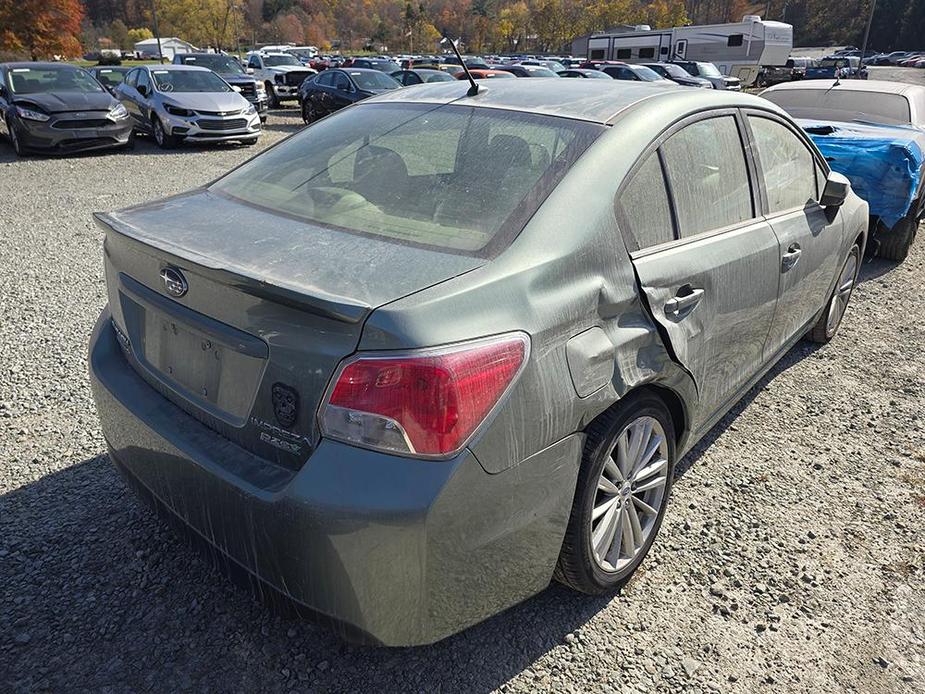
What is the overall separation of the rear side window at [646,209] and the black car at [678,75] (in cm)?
2302

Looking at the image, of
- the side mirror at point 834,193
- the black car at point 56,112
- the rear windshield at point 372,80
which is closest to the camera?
the side mirror at point 834,193

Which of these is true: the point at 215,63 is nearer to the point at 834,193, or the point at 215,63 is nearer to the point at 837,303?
the point at 837,303

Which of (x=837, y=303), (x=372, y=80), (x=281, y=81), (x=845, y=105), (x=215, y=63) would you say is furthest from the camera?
(x=281, y=81)

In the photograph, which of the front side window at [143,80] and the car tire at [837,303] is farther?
the front side window at [143,80]

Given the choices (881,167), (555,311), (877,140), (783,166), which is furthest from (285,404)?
(877,140)

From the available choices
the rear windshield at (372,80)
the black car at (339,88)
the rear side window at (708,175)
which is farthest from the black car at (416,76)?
the rear side window at (708,175)

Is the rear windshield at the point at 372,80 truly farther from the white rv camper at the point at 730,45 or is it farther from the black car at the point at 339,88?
the white rv camper at the point at 730,45

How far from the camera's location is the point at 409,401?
1.64 m

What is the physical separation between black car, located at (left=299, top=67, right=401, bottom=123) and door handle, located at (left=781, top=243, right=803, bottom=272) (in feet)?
46.3

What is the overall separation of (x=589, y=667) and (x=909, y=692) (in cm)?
97

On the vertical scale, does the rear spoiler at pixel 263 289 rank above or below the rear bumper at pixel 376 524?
above

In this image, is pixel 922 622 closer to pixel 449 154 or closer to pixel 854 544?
pixel 854 544

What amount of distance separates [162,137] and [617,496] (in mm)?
13371

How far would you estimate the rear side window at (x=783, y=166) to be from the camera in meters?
3.17
